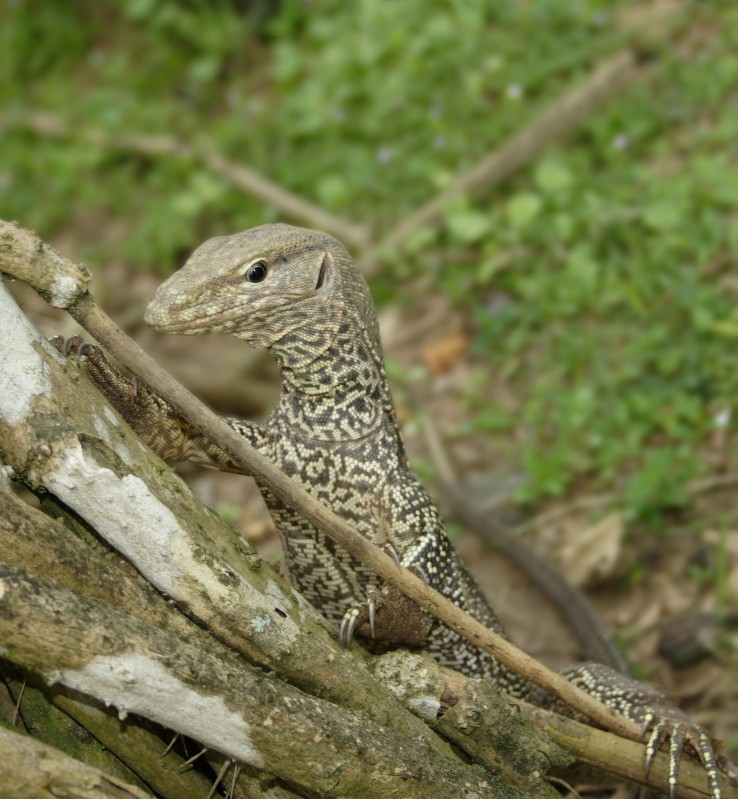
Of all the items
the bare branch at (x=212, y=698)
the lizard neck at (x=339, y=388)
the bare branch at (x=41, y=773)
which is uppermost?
the lizard neck at (x=339, y=388)

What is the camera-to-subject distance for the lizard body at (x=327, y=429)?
11.7 ft

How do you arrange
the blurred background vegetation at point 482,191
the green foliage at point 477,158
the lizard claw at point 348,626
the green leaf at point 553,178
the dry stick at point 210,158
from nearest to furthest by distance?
the lizard claw at point 348,626
the blurred background vegetation at point 482,191
the green foliage at point 477,158
the green leaf at point 553,178
the dry stick at point 210,158

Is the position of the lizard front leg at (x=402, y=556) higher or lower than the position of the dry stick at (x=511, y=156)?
lower

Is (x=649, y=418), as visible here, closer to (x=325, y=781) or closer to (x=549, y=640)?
(x=549, y=640)

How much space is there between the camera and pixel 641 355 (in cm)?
679

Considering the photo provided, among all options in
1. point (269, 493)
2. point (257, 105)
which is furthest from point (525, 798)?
point (257, 105)

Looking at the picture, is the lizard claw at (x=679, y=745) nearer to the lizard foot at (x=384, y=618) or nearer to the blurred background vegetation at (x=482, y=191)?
the lizard foot at (x=384, y=618)

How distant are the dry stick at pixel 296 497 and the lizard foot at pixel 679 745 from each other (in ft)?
1.13

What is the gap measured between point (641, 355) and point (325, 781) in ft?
14.3

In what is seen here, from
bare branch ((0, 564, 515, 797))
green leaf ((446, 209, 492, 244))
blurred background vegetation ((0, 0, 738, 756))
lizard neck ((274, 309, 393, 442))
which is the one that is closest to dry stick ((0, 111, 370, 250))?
blurred background vegetation ((0, 0, 738, 756))

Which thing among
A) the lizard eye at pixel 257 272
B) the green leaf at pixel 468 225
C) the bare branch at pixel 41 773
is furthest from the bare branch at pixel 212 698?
the green leaf at pixel 468 225

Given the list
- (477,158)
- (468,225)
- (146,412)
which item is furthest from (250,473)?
(477,158)

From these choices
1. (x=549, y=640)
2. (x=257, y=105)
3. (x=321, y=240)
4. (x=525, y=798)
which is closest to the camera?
(x=525, y=798)

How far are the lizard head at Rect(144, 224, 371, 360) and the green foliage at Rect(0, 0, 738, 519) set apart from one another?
9.59 ft
